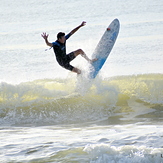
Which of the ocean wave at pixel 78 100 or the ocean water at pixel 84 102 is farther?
the ocean wave at pixel 78 100

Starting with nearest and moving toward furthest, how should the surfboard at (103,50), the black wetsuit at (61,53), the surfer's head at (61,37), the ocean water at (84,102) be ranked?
the ocean water at (84,102) → the surfer's head at (61,37) → the black wetsuit at (61,53) → the surfboard at (103,50)

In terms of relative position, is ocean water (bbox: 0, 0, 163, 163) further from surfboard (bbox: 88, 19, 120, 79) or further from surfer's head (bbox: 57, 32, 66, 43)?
surfer's head (bbox: 57, 32, 66, 43)

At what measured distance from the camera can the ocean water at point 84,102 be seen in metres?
5.93

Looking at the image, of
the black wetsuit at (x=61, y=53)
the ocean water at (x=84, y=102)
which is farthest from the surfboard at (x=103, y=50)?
the black wetsuit at (x=61, y=53)

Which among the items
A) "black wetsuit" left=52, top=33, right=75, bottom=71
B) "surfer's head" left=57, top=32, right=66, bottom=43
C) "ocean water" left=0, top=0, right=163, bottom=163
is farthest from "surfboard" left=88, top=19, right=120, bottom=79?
"surfer's head" left=57, top=32, right=66, bottom=43

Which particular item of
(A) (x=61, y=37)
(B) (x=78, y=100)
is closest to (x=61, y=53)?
(A) (x=61, y=37)

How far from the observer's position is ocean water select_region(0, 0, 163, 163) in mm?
5926

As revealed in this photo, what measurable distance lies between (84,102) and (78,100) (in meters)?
0.22

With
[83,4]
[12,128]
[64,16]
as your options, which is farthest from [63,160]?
[83,4]

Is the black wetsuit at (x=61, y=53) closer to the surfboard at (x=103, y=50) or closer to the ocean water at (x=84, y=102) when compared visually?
the ocean water at (x=84, y=102)

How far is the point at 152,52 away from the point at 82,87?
6619 millimetres

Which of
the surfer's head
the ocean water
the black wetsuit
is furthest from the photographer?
the black wetsuit

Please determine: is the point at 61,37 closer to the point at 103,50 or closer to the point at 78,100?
the point at 78,100

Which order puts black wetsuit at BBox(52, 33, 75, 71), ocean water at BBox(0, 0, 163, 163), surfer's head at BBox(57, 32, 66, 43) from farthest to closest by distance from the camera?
black wetsuit at BBox(52, 33, 75, 71) < surfer's head at BBox(57, 32, 66, 43) < ocean water at BBox(0, 0, 163, 163)
